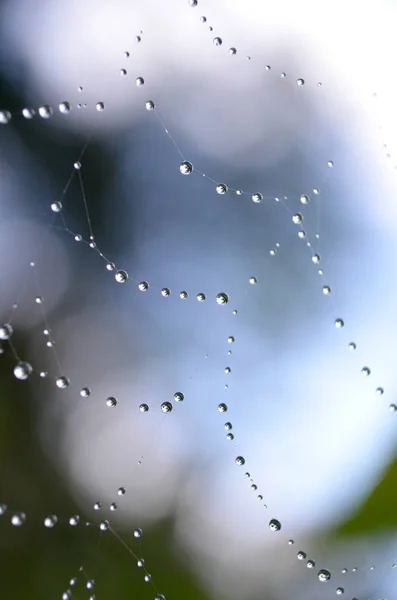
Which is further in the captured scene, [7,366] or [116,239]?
[116,239]

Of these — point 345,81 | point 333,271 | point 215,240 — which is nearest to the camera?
point 345,81

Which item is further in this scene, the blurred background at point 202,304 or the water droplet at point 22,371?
the blurred background at point 202,304

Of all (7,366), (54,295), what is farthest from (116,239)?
(7,366)

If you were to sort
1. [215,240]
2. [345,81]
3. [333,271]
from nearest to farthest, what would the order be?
[345,81] < [333,271] < [215,240]

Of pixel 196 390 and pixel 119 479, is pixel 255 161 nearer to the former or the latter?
pixel 196 390

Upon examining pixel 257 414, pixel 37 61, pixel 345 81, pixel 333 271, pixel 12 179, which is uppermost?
pixel 37 61

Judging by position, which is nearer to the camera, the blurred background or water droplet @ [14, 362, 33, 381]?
water droplet @ [14, 362, 33, 381]

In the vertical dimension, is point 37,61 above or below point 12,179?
above

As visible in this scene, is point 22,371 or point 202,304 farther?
point 202,304
